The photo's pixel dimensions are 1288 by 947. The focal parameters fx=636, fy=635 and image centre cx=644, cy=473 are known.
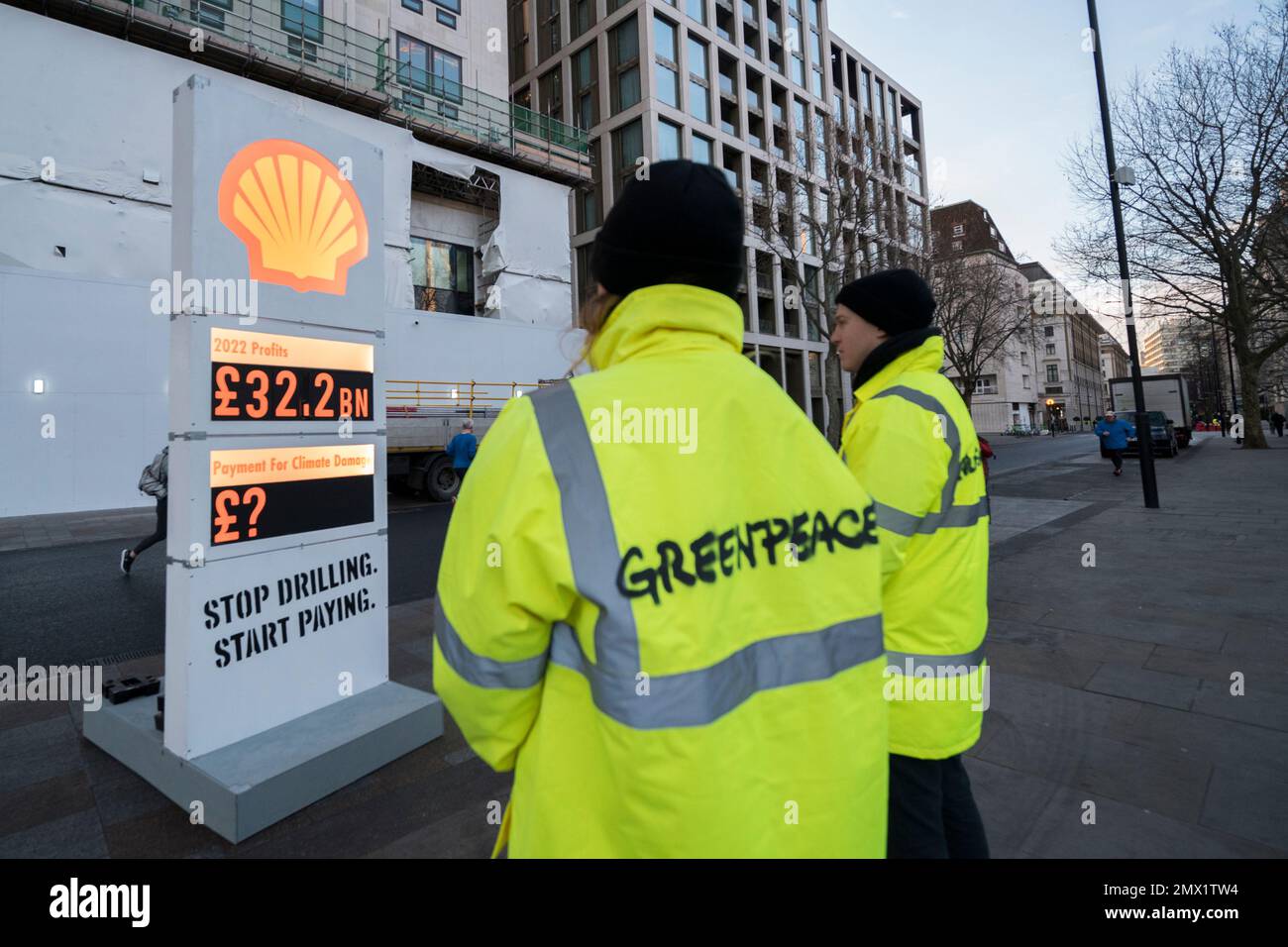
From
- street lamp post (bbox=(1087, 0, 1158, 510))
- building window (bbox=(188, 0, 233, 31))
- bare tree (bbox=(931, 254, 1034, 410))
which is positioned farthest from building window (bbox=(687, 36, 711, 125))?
street lamp post (bbox=(1087, 0, 1158, 510))

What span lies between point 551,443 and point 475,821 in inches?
92.5

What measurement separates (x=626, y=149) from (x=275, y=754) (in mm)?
34559

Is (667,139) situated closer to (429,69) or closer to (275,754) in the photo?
(429,69)

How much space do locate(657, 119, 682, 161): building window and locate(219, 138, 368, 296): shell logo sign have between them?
101 feet

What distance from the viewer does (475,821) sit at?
2.68 metres

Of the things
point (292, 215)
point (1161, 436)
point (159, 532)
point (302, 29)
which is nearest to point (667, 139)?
point (302, 29)

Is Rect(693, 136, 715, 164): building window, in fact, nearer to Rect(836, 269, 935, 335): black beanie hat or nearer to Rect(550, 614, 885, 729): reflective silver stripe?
Rect(836, 269, 935, 335): black beanie hat

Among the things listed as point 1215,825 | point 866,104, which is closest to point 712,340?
point 1215,825

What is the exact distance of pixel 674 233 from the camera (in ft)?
3.76

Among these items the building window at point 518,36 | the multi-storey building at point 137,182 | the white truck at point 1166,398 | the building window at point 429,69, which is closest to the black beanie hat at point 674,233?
the multi-storey building at point 137,182

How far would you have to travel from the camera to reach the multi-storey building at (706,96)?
31.6 metres

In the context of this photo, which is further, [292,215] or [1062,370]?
[1062,370]

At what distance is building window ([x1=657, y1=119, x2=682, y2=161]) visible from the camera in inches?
1245
